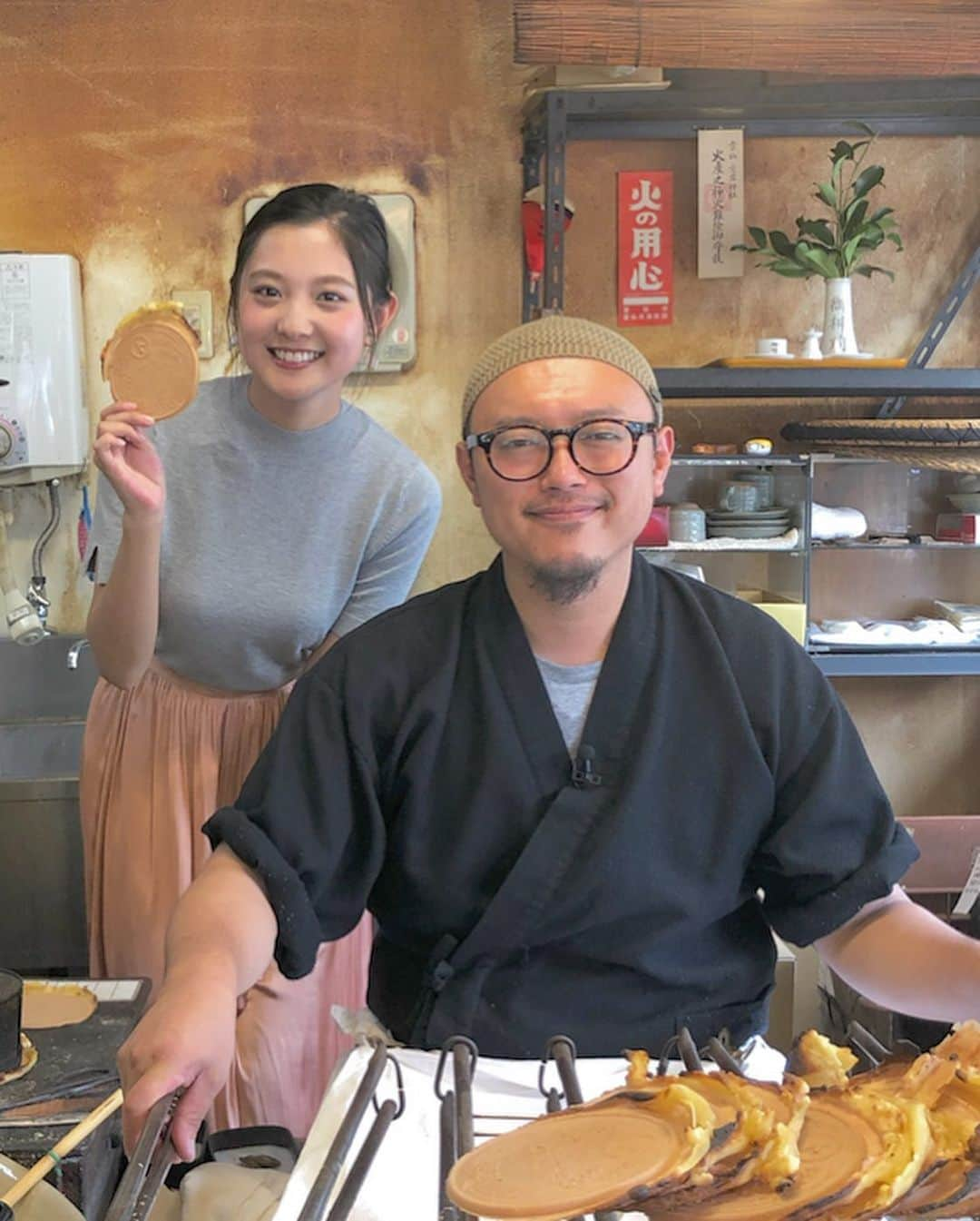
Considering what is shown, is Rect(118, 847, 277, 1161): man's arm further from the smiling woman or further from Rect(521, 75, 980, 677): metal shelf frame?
Rect(521, 75, 980, 677): metal shelf frame

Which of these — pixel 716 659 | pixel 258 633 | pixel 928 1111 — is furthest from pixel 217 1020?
pixel 258 633

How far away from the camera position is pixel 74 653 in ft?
9.07

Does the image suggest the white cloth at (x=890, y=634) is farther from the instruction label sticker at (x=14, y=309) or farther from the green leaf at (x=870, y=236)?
the instruction label sticker at (x=14, y=309)

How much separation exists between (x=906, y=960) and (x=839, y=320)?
1.82 m

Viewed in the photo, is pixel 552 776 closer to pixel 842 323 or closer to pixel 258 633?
pixel 258 633

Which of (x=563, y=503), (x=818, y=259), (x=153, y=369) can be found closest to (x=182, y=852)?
(x=153, y=369)

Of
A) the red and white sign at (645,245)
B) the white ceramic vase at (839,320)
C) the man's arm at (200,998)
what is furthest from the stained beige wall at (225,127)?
the man's arm at (200,998)

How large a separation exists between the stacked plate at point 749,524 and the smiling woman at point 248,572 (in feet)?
3.40

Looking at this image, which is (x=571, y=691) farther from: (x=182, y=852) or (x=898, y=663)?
(x=898, y=663)

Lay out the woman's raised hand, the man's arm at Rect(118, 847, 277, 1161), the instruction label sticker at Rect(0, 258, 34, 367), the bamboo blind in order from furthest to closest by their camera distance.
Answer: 1. the instruction label sticker at Rect(0, 258, 34, 367)
2. the bamboo blind
3. the woman's raised hand
4. the man's arm at Rect(118, 847, 277, 1161)

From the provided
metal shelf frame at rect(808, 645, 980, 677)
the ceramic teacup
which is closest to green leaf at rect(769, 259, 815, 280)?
the ceramic teacup

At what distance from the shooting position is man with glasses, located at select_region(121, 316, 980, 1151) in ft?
4.10

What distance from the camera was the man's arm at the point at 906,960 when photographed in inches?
44.4

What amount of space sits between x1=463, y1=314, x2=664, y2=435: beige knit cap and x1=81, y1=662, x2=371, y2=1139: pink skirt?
792 millimetres
